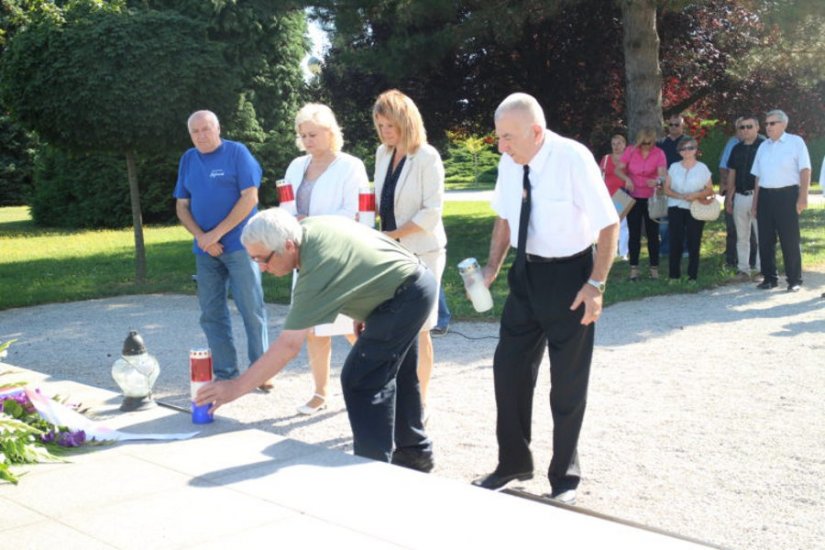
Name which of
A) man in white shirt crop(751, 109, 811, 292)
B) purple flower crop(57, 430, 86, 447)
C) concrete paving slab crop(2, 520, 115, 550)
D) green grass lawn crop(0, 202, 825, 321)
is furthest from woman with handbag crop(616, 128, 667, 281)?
concrete paving slab crop(2, 520, 115, 550)

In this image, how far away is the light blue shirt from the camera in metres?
10.9

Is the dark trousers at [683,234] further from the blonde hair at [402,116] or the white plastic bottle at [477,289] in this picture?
the white plastic bottle at [477,289]

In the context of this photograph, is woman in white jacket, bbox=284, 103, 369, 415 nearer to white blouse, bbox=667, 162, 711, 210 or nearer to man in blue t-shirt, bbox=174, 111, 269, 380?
man in blue t-shirt, bbox=174, 111, 269, 380

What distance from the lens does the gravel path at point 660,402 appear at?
475cm

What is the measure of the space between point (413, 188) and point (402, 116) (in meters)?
0.46

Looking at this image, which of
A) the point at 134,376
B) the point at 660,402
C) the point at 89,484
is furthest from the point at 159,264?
the point at 89,484

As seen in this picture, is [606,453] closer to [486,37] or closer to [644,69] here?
[644,69]

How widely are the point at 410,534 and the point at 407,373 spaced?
5.04 feet

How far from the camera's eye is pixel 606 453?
5.56 meters

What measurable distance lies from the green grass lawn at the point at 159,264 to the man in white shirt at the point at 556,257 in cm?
543

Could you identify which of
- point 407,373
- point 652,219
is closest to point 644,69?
point 652,219

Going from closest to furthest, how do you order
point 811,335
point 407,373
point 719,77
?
point 407,373, point 811,335, point 719,77

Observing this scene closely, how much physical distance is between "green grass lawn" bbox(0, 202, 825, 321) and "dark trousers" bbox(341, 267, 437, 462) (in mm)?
5458

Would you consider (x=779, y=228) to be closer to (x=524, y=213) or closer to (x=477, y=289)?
(x=477, y=289)
